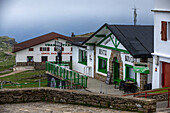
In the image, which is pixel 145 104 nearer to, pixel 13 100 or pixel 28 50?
pixel 13 100

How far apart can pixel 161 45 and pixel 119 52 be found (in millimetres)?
5512

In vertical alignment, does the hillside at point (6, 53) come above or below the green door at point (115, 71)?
above

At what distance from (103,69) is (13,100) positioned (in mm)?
12730

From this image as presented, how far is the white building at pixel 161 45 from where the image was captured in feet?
67.9

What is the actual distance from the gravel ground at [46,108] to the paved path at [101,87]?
24.0ft

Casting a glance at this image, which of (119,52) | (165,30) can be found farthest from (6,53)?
(165,30)

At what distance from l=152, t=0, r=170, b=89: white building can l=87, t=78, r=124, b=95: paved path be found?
9.78 feet

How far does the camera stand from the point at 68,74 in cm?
2914

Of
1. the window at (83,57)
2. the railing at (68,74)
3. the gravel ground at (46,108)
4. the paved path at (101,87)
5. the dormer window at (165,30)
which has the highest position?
the dormer window at (165,30)

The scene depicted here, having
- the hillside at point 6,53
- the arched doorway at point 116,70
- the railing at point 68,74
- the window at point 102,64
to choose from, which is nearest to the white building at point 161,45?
the arched doorway at point 116,70

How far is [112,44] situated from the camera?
27.2 metres

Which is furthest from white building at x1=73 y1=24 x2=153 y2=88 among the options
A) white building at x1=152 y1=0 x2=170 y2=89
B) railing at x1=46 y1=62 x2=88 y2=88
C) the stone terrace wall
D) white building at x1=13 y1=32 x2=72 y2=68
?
white building at x1=13 y1=32 x2=72 y2=68

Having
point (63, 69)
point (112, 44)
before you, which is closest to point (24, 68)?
point (63, 69)

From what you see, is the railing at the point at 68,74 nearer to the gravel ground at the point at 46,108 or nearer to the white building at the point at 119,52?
the white building at the point at 119,52
